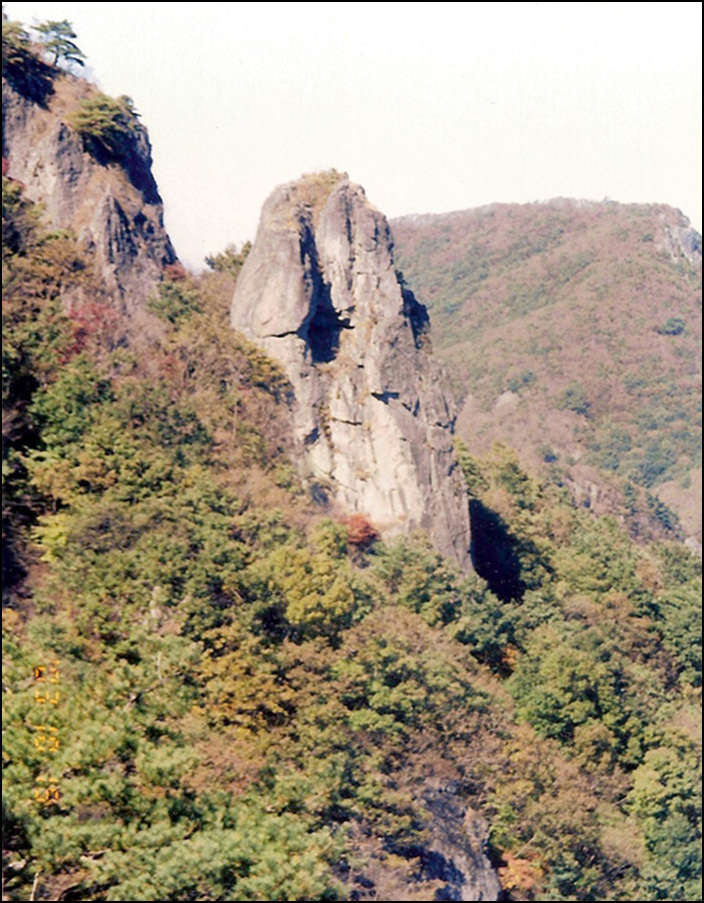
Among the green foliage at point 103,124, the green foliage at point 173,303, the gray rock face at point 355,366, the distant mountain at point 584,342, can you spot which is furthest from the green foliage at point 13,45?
the distant mountain at point 584,342

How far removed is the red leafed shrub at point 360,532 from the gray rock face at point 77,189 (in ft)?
30.9

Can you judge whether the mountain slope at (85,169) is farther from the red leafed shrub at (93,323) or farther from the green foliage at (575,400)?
the green foliage at (575,400)

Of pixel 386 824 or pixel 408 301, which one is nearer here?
pixel 386 824

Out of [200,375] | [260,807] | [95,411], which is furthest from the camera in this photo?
[200,375]

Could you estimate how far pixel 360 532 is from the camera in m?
33.9

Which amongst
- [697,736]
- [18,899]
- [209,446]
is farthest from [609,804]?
[18,899]

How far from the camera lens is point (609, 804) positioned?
2972 centimetres

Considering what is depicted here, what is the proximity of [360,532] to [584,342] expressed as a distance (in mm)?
86069

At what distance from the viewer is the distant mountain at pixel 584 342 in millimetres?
103062

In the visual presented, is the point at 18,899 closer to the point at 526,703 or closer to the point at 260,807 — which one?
the point at 260,807

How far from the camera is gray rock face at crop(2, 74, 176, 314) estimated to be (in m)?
33.9

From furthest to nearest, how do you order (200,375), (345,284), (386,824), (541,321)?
(541,321) < (345,284) < (200,375) < (386,824)

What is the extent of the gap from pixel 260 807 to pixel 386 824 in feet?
17.7

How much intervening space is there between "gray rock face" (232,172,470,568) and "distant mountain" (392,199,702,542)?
44.0 m
